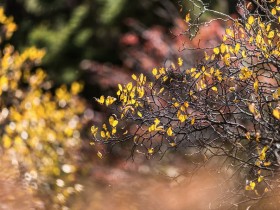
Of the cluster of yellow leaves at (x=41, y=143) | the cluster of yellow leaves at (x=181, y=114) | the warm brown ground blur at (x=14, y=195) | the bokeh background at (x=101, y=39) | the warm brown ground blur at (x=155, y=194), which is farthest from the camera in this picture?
the bokeh background at (x=101, y=39)

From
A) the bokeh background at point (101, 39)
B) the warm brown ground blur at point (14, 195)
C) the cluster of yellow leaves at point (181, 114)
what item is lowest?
the cluster of yellow leaves at point (181, 114)

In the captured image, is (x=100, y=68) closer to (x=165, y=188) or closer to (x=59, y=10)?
(x=59, y=10)

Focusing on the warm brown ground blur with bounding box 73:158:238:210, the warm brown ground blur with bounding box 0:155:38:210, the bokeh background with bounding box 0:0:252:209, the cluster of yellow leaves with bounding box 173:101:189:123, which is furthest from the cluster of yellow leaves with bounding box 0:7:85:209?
the cluster of yellow leaves with bounding box 173:101:189:123

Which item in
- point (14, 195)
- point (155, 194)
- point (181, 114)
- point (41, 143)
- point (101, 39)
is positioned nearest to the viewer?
point (181, 114)

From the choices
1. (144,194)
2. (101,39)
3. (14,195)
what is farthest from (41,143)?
(101,39)

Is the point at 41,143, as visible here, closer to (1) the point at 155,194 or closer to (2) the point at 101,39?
(1) the point at 155,194

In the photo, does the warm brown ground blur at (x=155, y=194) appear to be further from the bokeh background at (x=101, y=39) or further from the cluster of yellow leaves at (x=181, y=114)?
the bokeh background at (x=101, y=39)

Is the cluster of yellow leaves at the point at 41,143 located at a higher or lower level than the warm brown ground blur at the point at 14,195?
higher

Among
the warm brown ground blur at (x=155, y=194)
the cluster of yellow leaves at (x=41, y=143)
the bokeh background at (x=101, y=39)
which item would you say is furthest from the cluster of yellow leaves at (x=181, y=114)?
the bokeh background at (x=101, y=39)

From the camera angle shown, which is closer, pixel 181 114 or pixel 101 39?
pixel 181 114

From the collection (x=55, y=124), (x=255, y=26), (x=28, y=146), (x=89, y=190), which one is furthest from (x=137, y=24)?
(x=255, y=26)

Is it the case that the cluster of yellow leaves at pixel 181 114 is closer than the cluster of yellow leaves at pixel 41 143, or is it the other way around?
the cluster of yellow leaves at pixel 181 114
